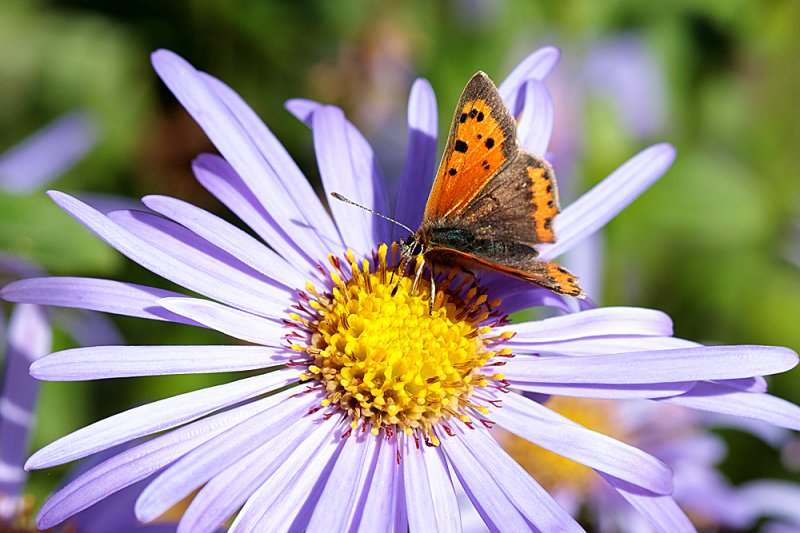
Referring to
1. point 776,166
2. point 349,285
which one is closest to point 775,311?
point 776,166

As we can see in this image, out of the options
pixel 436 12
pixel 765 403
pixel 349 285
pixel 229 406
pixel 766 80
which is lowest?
pixel 765 403

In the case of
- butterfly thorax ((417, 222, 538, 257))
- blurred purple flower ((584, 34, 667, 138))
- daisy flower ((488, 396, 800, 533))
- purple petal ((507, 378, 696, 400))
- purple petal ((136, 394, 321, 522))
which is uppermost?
blurred purple flower ((584, 34, 667, 138))

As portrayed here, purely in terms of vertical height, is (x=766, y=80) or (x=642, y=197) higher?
(x=766, y=80)

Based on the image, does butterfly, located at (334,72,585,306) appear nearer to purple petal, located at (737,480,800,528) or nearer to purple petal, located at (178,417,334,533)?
purple petal, located at (178,417,334,533)

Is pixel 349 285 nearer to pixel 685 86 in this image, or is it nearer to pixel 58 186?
pixel 58 186

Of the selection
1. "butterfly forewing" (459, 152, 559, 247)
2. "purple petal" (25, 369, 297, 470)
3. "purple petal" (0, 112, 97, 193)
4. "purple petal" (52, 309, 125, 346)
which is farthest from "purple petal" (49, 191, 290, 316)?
"purple petal" (0, 112, 97, 193)

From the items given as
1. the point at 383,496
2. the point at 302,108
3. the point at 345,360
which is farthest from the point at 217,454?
the point at 302,108
